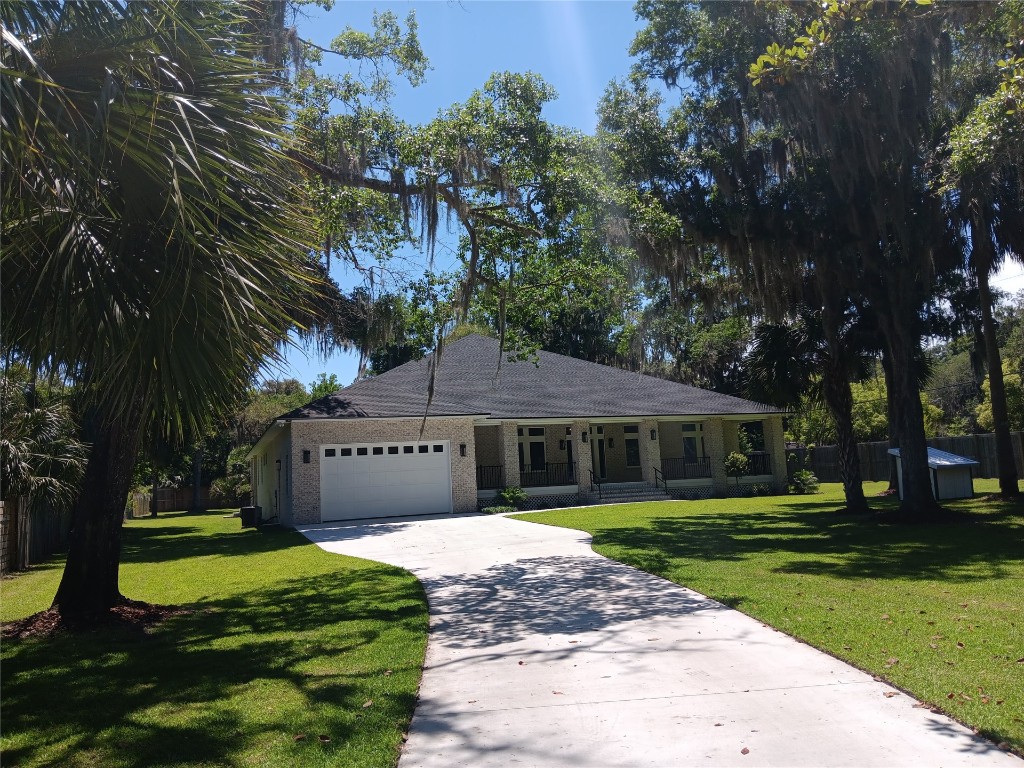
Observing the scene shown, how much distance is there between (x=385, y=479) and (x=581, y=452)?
6.51 metres

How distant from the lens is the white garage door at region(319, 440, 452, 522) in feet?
67.4

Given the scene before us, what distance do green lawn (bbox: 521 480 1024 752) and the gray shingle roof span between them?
631cm

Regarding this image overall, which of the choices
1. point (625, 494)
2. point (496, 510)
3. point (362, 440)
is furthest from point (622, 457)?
point (362, 440)

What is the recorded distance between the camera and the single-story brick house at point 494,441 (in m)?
20.6

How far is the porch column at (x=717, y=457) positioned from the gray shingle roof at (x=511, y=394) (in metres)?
0.72

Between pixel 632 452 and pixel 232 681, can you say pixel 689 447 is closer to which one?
pixel 632 452

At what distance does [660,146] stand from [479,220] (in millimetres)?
5934

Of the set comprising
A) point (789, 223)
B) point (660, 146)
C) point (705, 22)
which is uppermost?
point (705, 22)

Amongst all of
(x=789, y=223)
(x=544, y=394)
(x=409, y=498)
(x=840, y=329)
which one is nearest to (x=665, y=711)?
(x=789, y=223)

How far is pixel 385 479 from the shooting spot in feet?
69.2

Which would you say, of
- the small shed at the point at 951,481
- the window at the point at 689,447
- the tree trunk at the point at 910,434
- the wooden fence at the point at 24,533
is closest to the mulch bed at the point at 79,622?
the wooden fence at the point at 24,533

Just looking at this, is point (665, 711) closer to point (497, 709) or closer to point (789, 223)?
point (497, 709)

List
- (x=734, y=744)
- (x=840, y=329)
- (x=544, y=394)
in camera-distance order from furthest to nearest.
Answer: (x=544, y=394) → (x=840, y=329) → (x=734, y=744)

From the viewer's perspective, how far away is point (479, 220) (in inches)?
433
